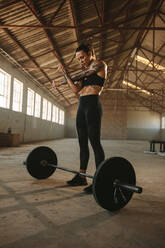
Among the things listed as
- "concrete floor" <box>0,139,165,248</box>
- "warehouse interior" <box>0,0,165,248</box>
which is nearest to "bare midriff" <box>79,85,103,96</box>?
"warehouse interior" <box>0,0,165,248</box>

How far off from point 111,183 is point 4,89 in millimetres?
7425

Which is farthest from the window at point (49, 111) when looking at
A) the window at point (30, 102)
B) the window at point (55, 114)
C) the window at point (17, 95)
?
the window at point (17, 95)

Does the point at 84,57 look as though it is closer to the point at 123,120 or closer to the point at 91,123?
the point at 91,123

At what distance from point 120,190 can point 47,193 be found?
760 mm

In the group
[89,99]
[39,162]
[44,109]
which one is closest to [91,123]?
[89,99]

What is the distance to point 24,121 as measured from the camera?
10.1 metres

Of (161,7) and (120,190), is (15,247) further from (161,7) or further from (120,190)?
(161,7)

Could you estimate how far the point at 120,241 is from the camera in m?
1.04

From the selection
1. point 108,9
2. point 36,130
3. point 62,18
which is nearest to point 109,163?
point 62,18

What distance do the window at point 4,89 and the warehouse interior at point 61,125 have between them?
4 centimetres

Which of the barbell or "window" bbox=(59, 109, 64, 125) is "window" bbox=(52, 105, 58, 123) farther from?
the barbell

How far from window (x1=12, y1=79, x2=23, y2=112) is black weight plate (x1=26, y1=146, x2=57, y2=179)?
7.02m

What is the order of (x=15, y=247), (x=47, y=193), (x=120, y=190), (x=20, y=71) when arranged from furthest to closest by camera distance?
(x=20, y=71) → (x=47, y=193) → (x=120, y=190) → (x=15, y=247)

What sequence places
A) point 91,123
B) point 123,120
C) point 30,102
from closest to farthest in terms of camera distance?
point 91,123 < point 30,102 < point 123,120
